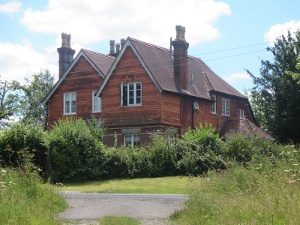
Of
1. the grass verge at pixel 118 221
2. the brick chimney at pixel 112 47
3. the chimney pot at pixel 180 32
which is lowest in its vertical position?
the grass verge at pixel 118 221

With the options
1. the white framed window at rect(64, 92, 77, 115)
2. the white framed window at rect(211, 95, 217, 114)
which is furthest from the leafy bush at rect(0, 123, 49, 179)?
the white framed window at rect(211, 95, 217, 114)

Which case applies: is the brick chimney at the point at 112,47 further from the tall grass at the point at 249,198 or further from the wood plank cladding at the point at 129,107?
the tall grass at the point at 249,198

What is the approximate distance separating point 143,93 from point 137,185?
14098 mm

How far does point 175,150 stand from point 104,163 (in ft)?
14.2

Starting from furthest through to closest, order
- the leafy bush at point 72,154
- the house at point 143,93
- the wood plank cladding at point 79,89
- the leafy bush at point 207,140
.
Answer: the wood plank cladding at point 79,89, the house at point 143,93, the leafy bush at point 207,140, the leafy bush at point 72,154

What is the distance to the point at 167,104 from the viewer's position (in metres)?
40.7

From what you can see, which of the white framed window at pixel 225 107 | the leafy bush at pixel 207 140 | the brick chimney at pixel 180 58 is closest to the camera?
the leafy bush at pixel 207 140

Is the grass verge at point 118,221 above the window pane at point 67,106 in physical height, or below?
below

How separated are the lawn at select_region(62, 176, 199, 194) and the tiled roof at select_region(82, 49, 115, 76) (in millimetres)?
17064

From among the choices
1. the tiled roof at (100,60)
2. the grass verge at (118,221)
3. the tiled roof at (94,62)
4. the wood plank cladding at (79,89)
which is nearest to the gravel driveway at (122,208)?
the grass verge at (118,221)

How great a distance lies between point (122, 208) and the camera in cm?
1602

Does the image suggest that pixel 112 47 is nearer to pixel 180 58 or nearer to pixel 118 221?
pixel 180 58

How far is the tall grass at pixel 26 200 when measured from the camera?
11625 millimetres

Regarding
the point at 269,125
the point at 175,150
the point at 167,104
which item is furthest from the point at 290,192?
the point at 269,125
